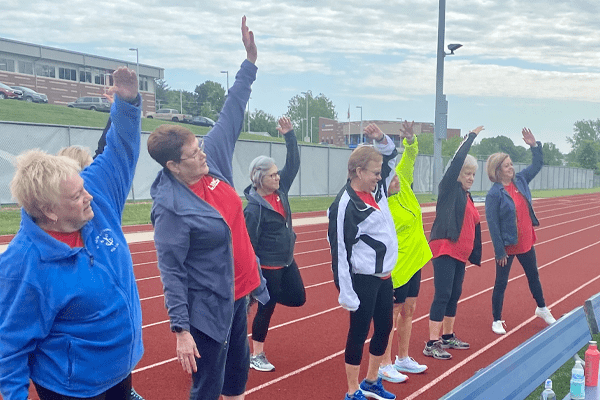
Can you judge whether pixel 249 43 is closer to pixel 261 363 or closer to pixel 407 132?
pixel 407 132

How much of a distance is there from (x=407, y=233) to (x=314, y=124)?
362 ft

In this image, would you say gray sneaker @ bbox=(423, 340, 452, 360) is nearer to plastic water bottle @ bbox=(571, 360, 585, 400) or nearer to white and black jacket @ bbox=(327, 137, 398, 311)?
plastic water bottle @ bbox=(571, 360, 585, 400)

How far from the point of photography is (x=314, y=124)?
114375mm

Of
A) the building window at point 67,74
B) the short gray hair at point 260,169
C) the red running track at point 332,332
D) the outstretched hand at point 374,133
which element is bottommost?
the red running track at point 332,332

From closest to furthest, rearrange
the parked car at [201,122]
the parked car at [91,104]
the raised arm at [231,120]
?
the raised arm at [231,120] → the parked car at [91,104] → the parked car at [201,122]

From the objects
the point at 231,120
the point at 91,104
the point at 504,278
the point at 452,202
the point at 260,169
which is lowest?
the point at 504,278

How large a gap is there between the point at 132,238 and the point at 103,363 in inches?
440

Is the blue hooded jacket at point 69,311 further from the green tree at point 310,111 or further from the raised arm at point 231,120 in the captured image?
the green tree at point 310,111

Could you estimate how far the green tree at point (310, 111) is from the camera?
11119 centimetres

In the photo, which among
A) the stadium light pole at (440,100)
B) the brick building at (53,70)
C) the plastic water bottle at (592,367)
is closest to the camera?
the plastic water bottle at (592,367)

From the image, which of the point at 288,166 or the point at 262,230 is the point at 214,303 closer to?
the point at 262,230

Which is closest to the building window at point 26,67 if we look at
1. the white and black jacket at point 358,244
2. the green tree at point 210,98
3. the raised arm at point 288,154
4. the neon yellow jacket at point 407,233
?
the green tree at point 210,98

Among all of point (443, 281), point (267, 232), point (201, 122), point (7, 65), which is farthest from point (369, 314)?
point (7, 65)

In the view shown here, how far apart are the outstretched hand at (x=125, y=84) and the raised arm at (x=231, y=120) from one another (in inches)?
24.1
